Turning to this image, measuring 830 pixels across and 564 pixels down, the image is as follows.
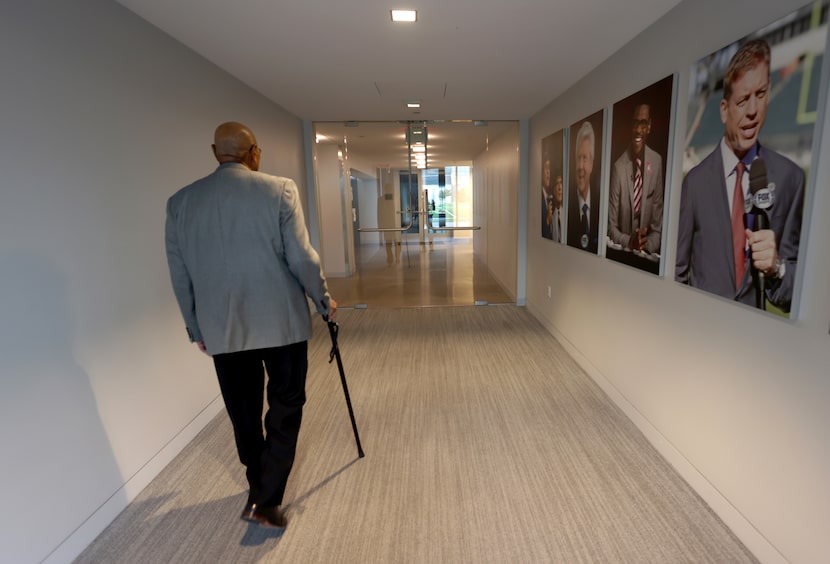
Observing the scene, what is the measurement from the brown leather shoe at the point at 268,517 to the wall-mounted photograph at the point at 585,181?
9.62 feet

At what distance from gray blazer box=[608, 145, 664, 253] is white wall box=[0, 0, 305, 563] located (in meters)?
2.98

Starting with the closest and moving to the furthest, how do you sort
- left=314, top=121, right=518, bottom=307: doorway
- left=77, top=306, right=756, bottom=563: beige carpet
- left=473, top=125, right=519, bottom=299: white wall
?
left=77, top=306, right=756, bottom=563: beige carpet → left=473, top=125, right=519, bottom=299: white wall → left=314, top=121, right=518, bottom=307: doorway

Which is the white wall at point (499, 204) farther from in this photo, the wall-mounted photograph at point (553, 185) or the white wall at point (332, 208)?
the white wall at point (332, 208)

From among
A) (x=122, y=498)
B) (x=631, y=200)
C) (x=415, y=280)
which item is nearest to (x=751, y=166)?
(x=631, y=200)

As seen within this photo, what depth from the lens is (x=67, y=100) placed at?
1.85 m

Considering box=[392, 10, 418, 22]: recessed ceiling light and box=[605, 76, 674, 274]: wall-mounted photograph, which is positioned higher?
box=[392, 10, 418, 22]: recessed ceiling light

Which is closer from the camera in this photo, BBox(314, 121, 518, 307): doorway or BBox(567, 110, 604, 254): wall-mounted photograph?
BBox(567, 110, 604, 254): wall-mounted photograph

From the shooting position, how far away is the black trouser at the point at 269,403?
186 centimetres

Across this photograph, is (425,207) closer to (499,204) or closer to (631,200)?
(499,204)

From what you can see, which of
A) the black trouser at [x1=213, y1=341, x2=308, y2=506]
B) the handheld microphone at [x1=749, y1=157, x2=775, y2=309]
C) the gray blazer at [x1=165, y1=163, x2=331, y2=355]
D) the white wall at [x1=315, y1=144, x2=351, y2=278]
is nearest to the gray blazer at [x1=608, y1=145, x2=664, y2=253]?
the handheld microphone at [x1=749, y1=157, x2=775, y2=309]

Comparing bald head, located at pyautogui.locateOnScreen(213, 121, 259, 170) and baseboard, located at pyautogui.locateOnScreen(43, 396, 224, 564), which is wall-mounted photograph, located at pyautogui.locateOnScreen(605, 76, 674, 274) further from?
baseboard, located at pyautogui.locateOnScreen(43, 396, 224, 564)

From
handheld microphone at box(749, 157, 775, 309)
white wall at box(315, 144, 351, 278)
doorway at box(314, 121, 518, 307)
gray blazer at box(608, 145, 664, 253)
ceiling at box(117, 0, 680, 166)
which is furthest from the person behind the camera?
white wall at box(315, 144, 351, 278)

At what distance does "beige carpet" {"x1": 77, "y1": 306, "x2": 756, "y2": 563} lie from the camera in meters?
1.81

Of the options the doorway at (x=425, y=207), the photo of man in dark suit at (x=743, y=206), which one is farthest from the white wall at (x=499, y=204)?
the photo of man in dark suit at (x=743, y=206)
